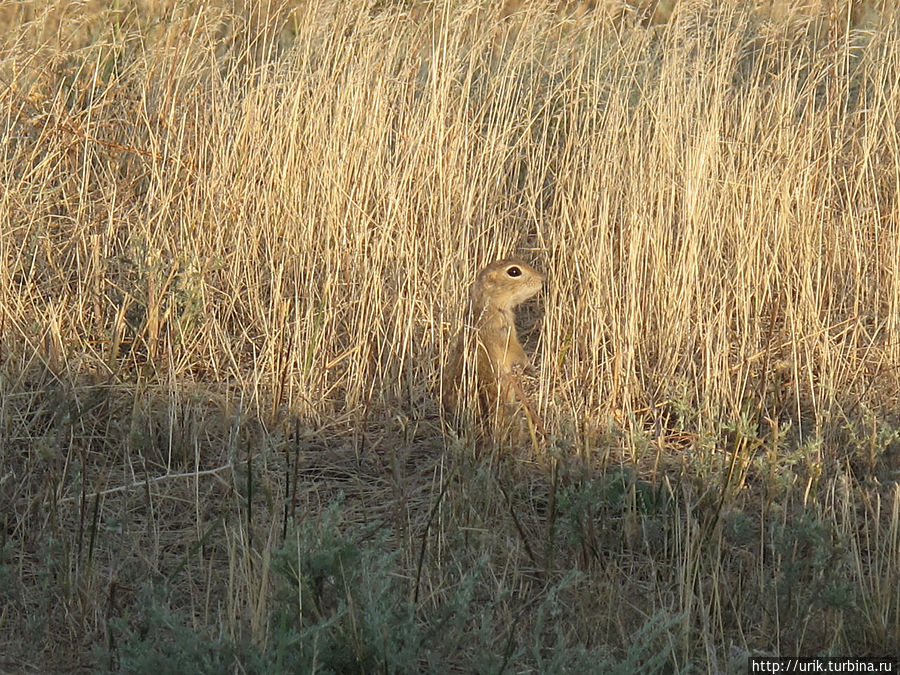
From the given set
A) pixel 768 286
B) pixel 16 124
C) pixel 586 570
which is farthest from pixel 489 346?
pixel 16 124

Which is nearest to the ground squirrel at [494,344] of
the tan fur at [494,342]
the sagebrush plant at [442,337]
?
the tan fur at [494,342]

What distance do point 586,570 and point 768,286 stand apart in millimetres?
2082

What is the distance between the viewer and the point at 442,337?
5117mm

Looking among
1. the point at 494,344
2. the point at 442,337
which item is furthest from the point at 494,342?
the point at 442,337

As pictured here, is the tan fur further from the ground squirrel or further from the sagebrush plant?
the sagebrush plant

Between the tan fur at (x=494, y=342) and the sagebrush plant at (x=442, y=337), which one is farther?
the tan fur at (x=494, y=342)

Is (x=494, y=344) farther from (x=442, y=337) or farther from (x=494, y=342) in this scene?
(x=442, y=337)

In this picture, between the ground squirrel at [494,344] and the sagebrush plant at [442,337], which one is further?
the ground squirrel at [494,344]

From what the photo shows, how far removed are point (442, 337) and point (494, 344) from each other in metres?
0.23

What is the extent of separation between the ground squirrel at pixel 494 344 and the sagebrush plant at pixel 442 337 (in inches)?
4.8

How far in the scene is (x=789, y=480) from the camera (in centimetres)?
372

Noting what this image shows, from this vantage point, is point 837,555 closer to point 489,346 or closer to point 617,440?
point 617,440

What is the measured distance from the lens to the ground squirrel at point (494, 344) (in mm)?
4762

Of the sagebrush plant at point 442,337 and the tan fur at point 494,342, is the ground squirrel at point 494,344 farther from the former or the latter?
the sagebrush plant at point 442,337
